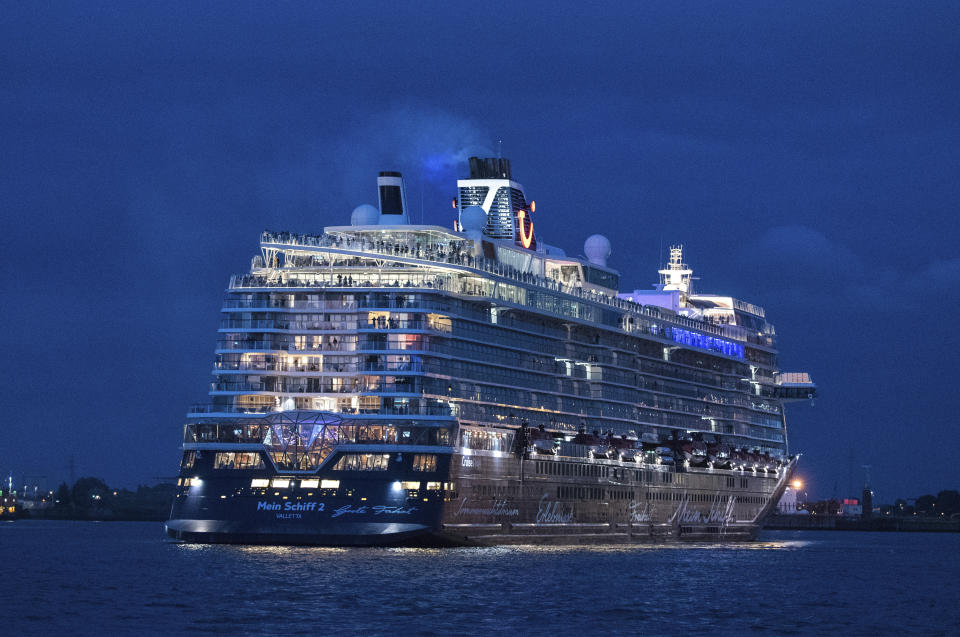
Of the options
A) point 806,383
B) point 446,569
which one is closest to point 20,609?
point 446,569

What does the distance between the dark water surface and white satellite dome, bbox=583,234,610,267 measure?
29.9m

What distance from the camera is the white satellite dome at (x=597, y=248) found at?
123938 millimetres

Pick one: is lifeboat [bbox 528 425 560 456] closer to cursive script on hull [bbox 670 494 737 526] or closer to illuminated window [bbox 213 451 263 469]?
illuminated window [bbox 213 451 263 469]

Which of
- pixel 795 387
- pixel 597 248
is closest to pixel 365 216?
pixel 597 248

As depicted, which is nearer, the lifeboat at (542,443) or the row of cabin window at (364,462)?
the row of cabin window at (364,462)

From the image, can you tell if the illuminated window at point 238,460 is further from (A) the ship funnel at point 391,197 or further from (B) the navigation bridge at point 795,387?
(B) the navigation bridge at point 795,387

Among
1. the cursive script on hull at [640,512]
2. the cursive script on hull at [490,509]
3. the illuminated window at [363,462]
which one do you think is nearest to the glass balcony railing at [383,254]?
the illuminated window at [363,462]

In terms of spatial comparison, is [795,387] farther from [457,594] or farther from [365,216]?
[457,594]

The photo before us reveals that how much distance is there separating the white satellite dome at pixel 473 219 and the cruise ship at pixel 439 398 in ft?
0.49

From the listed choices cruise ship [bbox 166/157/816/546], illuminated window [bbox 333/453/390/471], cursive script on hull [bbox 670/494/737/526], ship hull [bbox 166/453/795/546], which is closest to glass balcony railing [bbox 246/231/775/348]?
cruise ship [bbox 166/157/816/546]

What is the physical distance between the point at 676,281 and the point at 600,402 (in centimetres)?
3190

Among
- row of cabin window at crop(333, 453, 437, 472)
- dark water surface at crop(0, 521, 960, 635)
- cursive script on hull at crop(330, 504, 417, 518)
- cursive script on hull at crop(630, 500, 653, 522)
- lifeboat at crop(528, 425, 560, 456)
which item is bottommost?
dark water surface at crop(0, 521, 960, 635)

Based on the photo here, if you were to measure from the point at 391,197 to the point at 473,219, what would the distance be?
5.62 metres

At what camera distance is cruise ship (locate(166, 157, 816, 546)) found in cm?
8788
